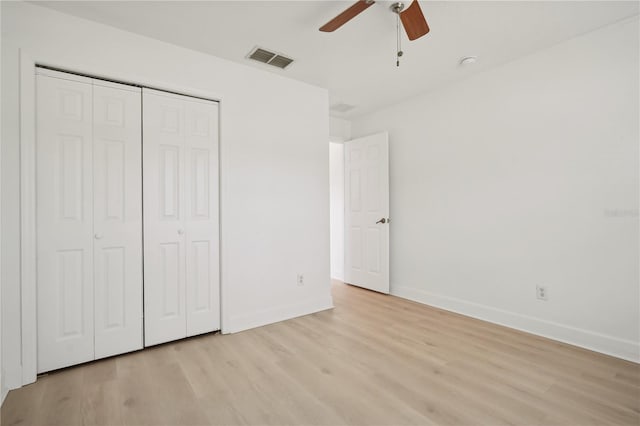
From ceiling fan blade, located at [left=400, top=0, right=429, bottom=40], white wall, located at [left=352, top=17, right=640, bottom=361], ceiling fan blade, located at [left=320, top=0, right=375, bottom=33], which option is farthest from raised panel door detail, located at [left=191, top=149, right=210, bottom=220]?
white wall, located at [left=352, top=17, right=640, bottom=361]

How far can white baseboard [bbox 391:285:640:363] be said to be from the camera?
91.4 inches

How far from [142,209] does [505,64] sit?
3.62 meters

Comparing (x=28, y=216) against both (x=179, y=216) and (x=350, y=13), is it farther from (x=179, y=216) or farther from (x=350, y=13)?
(x=350, y=13)

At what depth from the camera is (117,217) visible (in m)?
2.35

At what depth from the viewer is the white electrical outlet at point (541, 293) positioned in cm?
274

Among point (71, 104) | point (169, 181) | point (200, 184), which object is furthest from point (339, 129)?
point (71, 104)

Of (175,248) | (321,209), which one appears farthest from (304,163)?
(175,248)

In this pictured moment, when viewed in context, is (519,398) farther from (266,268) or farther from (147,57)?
(147,57)

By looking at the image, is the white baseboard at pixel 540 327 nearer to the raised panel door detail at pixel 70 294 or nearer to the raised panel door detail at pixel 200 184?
the raised panel door detail at pixel 200 184

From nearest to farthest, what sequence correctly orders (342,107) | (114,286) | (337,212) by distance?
(114,286) < (342,107) < (337,212)

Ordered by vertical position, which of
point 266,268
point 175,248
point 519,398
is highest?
point 175,248

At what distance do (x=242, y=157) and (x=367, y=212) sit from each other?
2.06 m

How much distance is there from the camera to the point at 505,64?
2992 mm

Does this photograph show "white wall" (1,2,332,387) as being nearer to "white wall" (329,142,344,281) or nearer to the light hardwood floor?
the light hardwood floor
